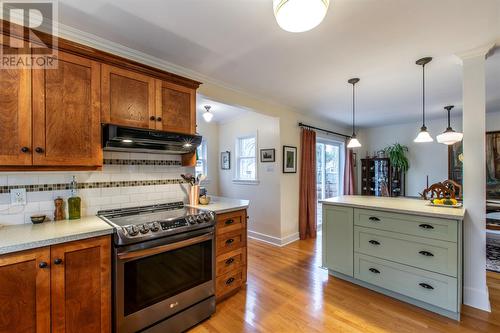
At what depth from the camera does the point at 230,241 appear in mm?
2410

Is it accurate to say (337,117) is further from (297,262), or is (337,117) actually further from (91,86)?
(91,86)

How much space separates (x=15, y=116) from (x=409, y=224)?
130 inches

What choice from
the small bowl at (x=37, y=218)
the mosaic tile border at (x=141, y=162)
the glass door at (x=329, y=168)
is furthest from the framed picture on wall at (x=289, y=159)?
the small bowl at (x=37, y=218)

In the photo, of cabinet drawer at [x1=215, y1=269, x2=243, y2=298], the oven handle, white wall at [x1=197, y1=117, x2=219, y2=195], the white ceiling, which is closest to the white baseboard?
white wall at [x1=197, y1=117, x2=219, y2=195]

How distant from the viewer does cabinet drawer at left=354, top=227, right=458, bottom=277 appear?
2066 mm

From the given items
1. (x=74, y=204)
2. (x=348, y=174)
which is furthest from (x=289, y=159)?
(x=74, y=204)

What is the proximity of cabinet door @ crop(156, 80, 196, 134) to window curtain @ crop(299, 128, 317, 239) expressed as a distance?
2615 millimetres

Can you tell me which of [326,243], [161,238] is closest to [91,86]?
[161,238]

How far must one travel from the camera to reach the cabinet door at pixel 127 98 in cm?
188

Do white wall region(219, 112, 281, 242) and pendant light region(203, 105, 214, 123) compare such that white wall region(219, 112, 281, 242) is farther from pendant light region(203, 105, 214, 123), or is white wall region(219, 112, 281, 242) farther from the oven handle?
the oven handle

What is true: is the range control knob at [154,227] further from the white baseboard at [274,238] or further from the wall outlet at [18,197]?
the white baseboard at [274,238]

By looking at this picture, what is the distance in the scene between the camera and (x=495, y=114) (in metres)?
4.62

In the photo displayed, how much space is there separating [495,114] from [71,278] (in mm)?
7024

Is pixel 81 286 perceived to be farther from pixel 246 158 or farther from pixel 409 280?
pixel 246 158
